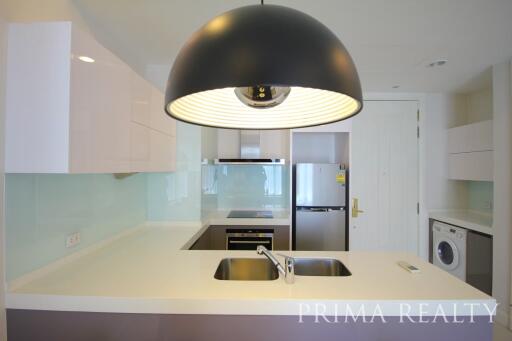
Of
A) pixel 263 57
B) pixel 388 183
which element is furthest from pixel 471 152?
pixel 263 57

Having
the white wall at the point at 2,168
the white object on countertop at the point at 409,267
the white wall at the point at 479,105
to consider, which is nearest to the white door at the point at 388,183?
the white wall at the point at 479,105

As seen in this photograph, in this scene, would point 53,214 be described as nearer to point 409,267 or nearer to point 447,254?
point 409,267

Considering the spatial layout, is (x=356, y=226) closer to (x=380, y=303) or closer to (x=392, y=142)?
(x=392, y=142)

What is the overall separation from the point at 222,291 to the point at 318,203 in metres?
1.97

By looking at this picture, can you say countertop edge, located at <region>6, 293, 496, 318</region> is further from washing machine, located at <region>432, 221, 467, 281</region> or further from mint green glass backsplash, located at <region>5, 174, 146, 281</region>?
washing machine, located at <region>432, 221, 467, 281</region>

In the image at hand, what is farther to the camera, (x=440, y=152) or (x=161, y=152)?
(x=440, y=152)

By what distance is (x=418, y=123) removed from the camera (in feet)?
10.0

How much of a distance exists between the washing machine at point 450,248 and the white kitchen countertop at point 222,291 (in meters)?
1.72

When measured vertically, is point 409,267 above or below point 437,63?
below

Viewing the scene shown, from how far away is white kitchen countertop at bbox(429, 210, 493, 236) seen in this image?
2422 mm

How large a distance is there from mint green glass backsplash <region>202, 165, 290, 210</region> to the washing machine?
1852 mm

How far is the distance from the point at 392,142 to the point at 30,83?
3.36m

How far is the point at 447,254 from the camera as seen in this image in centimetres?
282

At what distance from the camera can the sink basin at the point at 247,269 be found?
5.09 ft
